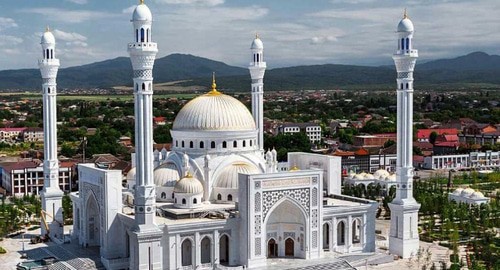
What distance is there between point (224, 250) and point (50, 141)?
A: 10736 mm

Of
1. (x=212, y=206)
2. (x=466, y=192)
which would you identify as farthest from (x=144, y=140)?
(x=466, y=192)

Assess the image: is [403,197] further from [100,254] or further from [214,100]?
[100,254]

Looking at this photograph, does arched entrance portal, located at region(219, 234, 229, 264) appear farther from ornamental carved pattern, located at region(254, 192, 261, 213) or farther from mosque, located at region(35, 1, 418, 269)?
ornamental carved pattern, located at region(254, 192, 261, 213)

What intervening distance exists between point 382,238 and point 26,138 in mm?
59658

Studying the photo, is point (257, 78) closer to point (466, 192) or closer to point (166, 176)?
point (166, 176)

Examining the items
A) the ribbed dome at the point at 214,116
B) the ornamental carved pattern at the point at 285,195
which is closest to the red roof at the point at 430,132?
the ribbed dome at the point at 214,116

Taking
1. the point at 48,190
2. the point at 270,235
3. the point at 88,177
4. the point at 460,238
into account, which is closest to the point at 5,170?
the point at 48,190

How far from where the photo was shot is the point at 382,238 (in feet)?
110

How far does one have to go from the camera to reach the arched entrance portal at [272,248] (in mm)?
28734

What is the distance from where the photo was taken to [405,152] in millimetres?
30266

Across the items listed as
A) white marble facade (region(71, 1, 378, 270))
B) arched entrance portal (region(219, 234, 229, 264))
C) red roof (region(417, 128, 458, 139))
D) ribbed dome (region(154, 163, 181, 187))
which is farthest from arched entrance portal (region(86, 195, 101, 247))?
red roof (region(417, 128, 458, 139))

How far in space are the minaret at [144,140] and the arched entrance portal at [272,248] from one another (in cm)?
487

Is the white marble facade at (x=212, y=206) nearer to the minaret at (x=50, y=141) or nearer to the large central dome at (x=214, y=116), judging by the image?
the large central dome at (x=214, y=116)

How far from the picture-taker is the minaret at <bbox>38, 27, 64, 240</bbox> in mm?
33031
